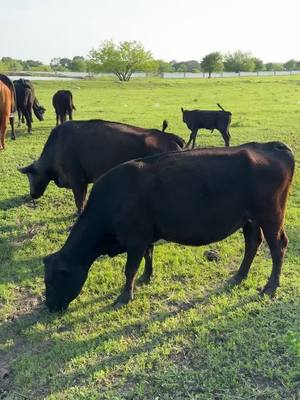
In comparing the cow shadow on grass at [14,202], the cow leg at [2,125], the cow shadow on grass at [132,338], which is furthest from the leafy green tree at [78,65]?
the cow shadow on grass at [132,338]

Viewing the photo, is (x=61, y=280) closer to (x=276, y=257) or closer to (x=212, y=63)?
(x=276, y=257)

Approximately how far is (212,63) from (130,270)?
282ft

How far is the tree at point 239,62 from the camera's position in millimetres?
98062

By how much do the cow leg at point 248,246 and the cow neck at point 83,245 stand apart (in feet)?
5.80

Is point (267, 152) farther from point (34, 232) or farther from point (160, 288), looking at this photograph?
point (34, 232)

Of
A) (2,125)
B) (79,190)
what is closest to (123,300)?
(79,190)

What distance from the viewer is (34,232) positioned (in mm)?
7172

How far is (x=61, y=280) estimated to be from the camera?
4.73m

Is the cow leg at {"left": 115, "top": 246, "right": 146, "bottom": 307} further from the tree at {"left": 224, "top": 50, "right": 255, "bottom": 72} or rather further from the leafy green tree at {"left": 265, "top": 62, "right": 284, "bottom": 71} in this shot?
the leafy green tree at {"left": 265, "top": 62, "right": 284, "bottom": 71}

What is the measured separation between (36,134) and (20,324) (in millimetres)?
11437

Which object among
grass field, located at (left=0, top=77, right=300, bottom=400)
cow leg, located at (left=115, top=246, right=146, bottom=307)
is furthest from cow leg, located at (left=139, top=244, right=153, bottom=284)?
cow leg, located at (left=115, top=246, right=146, bottom=307)

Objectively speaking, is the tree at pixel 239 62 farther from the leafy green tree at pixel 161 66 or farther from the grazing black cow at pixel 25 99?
the grazing black cow at pixel 25 99

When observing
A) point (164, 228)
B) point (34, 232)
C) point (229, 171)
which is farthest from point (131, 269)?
point (34, 232)

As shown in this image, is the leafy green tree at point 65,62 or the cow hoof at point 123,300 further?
the leafy green tree at point 65,62
